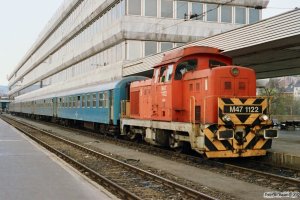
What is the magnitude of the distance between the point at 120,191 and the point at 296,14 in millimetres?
10161

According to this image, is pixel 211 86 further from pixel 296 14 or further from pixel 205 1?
pixel 205 1

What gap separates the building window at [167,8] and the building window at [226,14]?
18.5 ft

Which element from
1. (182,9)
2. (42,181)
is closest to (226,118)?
(42,181)

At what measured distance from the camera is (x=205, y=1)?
40969 mm

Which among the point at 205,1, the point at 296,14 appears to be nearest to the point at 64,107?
the point at 205,1

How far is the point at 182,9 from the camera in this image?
39938 mm

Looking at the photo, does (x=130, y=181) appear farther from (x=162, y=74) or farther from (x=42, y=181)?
(x=162, y=74)

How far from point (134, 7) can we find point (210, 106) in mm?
26303

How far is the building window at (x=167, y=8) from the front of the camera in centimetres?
3909

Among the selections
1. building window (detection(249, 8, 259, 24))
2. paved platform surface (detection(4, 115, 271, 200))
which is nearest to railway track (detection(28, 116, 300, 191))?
paved platform surface (detection(4, 115, 271, 200))

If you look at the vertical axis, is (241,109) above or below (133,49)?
below

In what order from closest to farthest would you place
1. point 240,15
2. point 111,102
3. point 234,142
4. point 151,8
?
point 234,142 < point 111,102 < point 151,8 < point 240,15

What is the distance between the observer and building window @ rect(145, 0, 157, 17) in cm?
3844

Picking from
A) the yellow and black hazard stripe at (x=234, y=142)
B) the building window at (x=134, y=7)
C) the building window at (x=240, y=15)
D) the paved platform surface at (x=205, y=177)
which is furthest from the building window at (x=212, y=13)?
the yellow and black hazard stripe at (x=234, y=142)
